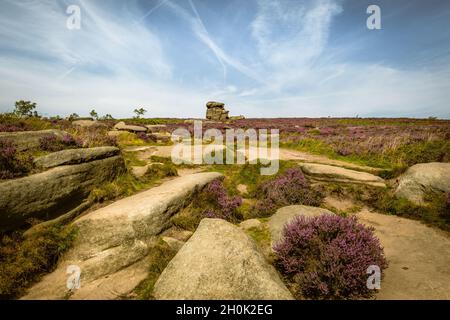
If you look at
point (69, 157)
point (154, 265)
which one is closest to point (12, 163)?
point (69, 157)

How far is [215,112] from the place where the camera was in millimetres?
60906

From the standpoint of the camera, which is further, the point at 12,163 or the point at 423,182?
the point at 423,182

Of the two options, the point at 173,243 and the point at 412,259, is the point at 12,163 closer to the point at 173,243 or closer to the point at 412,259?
the point at 173,243

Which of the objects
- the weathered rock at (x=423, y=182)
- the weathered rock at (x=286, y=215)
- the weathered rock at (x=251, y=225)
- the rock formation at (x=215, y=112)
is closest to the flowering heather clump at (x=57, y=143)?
the weathered rock at (x=251, y=225)

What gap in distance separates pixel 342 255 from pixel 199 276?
8.67 ft

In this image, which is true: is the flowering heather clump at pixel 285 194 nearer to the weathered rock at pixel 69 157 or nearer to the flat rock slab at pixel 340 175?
the flat rock slab at pixel 340 175

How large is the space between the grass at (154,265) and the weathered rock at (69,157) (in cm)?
409

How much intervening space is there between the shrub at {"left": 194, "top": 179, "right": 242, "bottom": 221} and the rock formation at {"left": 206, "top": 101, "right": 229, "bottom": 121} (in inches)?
2075

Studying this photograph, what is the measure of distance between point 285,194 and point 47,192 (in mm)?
7373

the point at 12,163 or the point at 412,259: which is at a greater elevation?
the point at 12,163

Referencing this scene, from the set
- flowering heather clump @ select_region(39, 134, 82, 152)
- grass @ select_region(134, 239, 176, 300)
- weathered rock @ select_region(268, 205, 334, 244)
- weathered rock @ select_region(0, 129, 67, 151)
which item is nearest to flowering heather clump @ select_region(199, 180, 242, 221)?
weathered rock @ select_region(268, 205, 334, 244)

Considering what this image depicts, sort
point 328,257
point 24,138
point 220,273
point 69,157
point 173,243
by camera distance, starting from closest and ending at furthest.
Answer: point 220,273
point 328,257
point 173,243
point 69,157
point 24,138

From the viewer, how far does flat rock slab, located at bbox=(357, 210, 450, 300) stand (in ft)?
13.8
